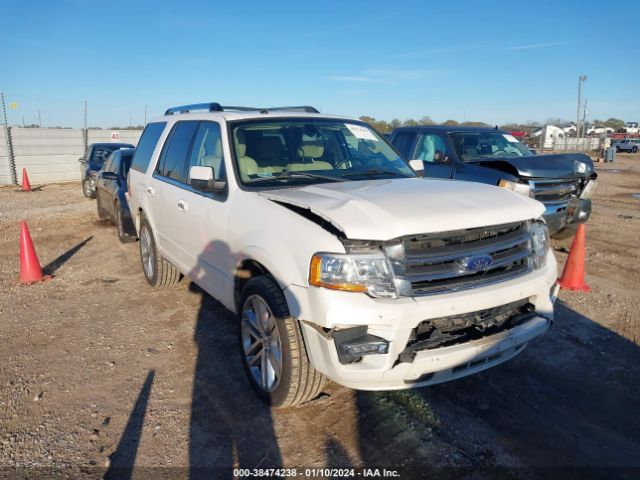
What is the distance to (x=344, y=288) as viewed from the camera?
271cm

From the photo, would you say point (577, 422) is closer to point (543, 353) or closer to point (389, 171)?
point (543, 353)

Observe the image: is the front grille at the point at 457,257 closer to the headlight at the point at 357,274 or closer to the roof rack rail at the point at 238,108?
the headlight at the point at 357,274

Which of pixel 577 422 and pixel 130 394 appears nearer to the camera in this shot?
pixel 577 422

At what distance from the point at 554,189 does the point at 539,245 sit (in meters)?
4.33

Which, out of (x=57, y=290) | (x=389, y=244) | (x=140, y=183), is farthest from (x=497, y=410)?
(x=57, y=290)

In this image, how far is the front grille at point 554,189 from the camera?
6996 millimetres

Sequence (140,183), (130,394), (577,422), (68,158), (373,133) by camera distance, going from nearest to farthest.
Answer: (577,422), (130,394), (373,133), (140,183), (68,158)

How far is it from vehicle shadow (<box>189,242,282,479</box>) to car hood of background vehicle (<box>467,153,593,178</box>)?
471 centimetres

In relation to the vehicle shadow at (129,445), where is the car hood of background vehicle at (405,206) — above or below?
above

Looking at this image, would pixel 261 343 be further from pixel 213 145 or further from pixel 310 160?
pixel 213 145

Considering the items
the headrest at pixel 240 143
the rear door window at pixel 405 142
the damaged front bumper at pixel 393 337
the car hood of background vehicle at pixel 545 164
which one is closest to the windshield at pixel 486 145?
the car hood of background vehicle at pixel 545 164

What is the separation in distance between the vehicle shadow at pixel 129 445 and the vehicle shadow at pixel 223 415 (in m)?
0.33

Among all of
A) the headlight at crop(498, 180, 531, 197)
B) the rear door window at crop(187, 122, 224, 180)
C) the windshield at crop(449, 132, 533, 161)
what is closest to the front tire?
the rear door window at crop(187, 122, 224, 180)

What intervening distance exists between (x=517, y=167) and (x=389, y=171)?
3491 millimetres
